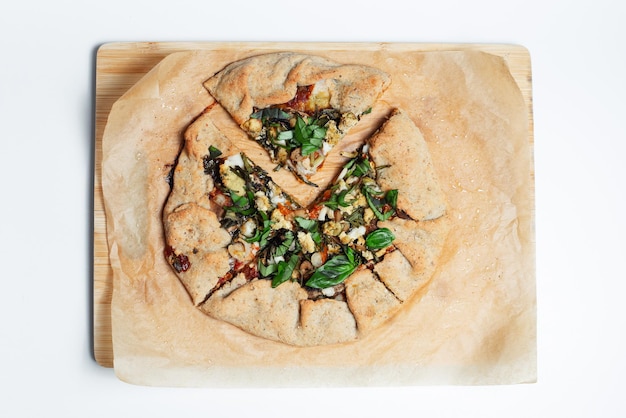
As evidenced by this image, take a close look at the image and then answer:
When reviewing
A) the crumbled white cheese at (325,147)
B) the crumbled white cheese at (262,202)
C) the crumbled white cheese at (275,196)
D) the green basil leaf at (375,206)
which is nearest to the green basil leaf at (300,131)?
the crumbled white cheese at (325,147)

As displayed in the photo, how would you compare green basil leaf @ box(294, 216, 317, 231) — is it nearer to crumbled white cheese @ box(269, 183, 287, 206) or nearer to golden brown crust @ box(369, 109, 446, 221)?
crumbled white cheese @ box(269, 183, 287, 206)

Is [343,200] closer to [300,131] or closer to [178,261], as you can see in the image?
[300,131]

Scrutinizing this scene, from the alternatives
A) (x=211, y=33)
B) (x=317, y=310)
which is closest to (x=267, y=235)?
(x=317, y=310)

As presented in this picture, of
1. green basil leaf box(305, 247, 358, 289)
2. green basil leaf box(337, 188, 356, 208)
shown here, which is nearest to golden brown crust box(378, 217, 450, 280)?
green basil leaf box(337, 188, 356, 208)

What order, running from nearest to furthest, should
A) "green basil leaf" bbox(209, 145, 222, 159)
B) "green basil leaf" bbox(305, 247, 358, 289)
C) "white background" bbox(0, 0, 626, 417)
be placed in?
1. "green basil leaf" bbox(305, 247, 358, 289)
2. "green basil leaf" bbox(209, 145, 222, 159)
3. "white background" bbox(0, 0, 626, 417)

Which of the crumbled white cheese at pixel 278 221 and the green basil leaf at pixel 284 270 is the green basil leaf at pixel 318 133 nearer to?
the crumbled white cheese at pixel 278 221

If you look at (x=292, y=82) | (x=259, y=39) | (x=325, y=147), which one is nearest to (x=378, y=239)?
(x=325, y=147)
